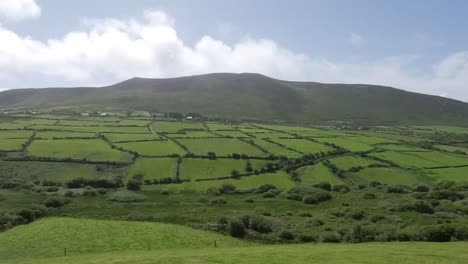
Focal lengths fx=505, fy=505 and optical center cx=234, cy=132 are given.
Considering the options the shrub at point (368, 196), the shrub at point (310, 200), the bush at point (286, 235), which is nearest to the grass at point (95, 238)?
the bush at point (286, 235)

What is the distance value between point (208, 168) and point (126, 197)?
91.2 ft

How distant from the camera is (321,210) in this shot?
255ft

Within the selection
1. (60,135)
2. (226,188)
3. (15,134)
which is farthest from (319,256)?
(15,134)

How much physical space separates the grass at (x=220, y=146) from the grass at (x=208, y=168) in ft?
26.7

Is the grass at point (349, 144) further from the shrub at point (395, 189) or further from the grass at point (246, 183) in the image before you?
the shrub at point (395, 189)

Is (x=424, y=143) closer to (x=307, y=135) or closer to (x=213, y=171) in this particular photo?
(x=307, y=135)

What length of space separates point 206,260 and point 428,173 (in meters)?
84.6

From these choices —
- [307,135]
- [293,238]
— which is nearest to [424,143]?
[307,135]

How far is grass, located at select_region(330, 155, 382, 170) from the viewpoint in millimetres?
116300

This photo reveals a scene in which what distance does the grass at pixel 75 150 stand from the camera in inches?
4454

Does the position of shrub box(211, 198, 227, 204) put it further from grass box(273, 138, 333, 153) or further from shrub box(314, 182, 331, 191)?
grass box(273, 138, 333, 153)

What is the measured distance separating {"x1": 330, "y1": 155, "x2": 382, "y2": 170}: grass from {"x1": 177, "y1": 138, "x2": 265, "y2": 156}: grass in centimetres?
1840

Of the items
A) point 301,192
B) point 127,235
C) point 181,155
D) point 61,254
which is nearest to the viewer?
point 61,254

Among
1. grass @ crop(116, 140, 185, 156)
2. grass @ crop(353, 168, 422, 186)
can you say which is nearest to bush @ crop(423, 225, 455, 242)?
grass @ crop(353, 168, 422, 186)
